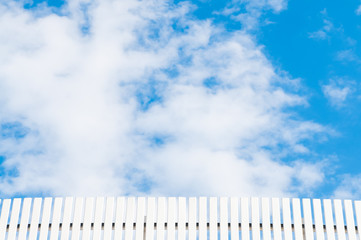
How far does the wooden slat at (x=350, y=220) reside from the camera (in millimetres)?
6660

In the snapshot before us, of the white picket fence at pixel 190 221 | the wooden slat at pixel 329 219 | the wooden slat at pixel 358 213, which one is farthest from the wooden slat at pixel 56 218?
the wooden slat at pixel 358 213

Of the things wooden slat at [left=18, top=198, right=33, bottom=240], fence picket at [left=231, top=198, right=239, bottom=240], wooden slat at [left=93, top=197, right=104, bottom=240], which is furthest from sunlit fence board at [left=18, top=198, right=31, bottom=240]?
fence picket at [left=231, top=198, right=239, bottom=240]

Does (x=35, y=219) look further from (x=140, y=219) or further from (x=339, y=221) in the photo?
(x=339, y=221)

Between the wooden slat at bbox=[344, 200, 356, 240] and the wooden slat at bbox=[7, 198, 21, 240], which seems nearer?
the wooden slat at bbox=[344, 200, 356, 240]

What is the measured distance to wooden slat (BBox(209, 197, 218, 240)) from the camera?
6493 millimetres

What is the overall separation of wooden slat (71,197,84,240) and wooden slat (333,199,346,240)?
3.70m

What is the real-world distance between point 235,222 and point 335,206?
152cm

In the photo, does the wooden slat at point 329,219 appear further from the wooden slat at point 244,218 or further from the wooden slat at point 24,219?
the wooden slat at point 24,219

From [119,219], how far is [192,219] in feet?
3.44

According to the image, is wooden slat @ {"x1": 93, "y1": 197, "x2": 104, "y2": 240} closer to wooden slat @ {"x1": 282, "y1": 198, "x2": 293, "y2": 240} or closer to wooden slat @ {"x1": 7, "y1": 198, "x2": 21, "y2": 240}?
wooden slat @ {"x1": 7, "y1": 198, "x2": 21, "y2": 240}

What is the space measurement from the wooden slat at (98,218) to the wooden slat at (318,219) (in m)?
3.08

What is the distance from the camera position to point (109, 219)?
6.62m

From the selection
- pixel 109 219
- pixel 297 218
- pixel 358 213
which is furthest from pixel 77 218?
pixel 358 213

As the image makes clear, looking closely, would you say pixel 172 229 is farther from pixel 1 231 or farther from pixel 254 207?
pixel 1 231
